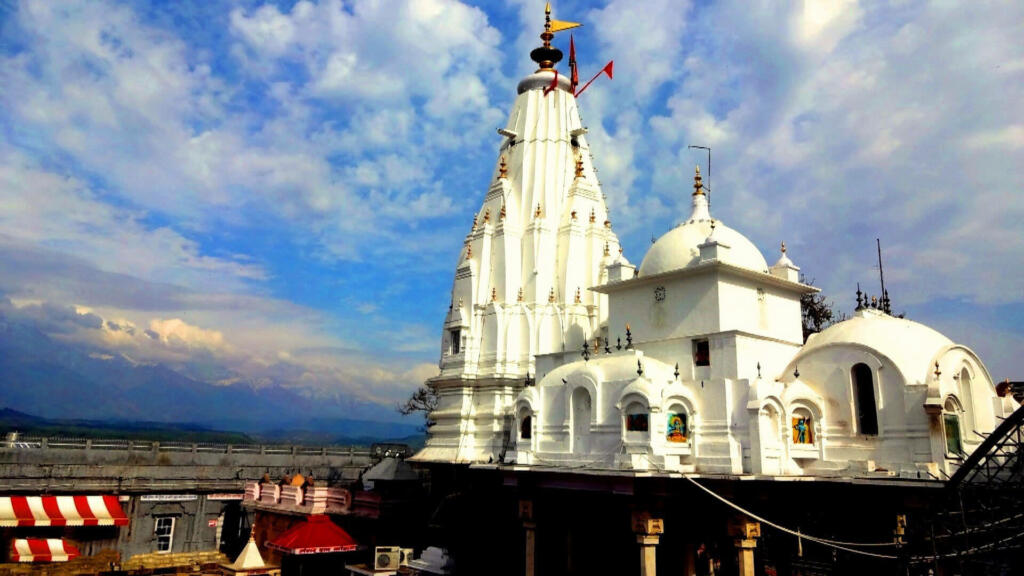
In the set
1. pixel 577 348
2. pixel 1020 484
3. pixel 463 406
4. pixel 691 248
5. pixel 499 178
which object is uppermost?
pixel 499 178

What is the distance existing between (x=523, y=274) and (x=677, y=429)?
1114 cm

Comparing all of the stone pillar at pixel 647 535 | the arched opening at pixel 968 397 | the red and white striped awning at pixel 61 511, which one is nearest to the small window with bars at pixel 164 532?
the red and white striped awning at pixel 61 511

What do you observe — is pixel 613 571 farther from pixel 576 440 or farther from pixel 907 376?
pixel 907 376

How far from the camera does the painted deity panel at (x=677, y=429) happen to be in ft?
58.4

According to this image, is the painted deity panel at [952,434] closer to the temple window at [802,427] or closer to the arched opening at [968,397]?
the arched opening at [968,397]

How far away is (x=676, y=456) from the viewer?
688 inches

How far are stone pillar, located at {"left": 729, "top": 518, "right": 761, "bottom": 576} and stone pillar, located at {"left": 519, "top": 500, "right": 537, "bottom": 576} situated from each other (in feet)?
18.6

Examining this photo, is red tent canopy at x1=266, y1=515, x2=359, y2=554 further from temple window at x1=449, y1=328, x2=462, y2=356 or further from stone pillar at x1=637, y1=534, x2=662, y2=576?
stone pillar at x1=637, y1=534, x2=662, y2=576

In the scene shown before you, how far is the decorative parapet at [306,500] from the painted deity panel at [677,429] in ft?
44.5

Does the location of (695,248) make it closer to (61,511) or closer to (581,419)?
(581,419)

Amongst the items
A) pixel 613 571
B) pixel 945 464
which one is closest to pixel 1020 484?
pixel 945 464

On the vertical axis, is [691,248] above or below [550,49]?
below

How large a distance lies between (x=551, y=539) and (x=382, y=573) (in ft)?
18.6

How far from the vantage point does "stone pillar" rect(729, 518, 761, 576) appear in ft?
55.7
